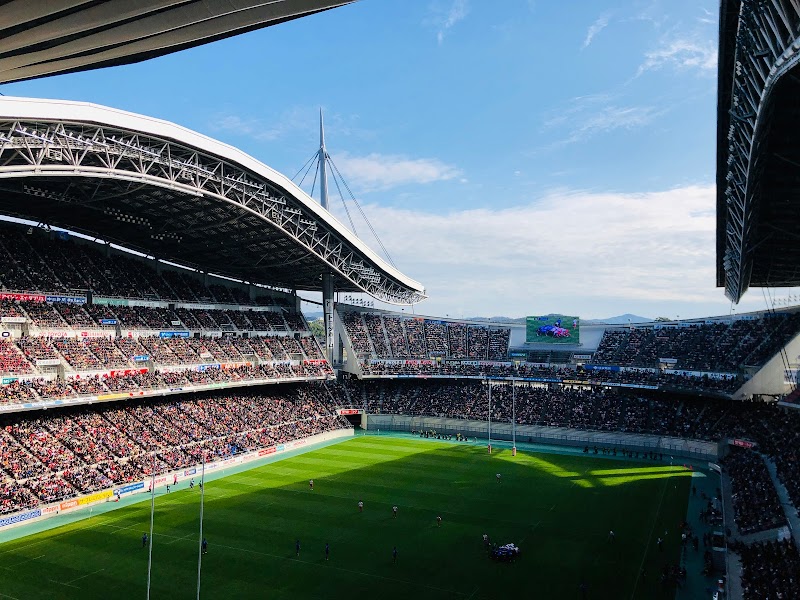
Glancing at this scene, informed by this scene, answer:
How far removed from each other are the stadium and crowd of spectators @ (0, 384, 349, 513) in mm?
274

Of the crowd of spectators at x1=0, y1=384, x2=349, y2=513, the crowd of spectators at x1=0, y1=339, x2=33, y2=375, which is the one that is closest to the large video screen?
the crowd of spectators at x1=0, y1=384, x2=349, y2=513

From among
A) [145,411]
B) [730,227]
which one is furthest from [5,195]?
[730,227]

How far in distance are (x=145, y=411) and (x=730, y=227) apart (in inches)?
1927

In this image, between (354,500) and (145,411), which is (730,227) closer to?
(354,500)

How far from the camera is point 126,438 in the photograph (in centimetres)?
4975

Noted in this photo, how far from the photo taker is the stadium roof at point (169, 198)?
3878cm

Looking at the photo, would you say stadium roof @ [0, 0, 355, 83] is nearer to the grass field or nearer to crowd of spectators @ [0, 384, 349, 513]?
the grass field

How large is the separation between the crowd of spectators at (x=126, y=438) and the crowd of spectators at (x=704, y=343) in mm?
40078

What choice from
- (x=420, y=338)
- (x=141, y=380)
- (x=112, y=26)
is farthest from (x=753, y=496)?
(x=420, y=338)

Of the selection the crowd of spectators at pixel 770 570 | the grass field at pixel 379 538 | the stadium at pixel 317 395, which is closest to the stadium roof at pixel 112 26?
the stadium at pixel 317 395

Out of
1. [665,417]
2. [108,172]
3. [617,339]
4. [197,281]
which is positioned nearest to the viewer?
[108,172]

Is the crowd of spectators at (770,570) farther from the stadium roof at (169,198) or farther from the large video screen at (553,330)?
the large video screen at (553,330)

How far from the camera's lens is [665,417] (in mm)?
66062

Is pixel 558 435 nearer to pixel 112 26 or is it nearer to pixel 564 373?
pixel 564 373
